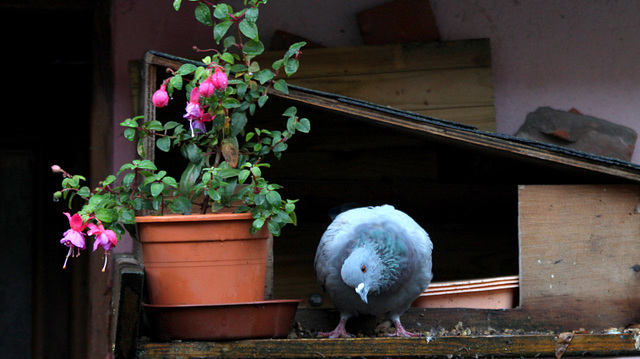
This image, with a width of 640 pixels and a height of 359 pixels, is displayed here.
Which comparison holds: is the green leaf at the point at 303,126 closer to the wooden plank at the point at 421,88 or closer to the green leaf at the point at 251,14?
the green leaf at the point at 251,14

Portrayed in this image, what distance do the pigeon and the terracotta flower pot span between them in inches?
11.3

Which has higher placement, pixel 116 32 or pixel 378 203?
pixel 116 32

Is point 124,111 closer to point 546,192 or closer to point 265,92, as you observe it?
point 265,92

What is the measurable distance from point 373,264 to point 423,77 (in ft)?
3.83

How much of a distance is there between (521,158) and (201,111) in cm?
88

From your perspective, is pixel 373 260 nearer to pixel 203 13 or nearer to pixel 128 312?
pixel 128 312

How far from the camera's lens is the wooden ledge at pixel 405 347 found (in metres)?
1.85

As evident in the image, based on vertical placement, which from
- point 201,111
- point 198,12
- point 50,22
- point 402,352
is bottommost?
point 402,352

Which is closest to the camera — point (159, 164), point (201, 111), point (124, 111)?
point (201, 111)

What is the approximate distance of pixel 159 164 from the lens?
2.80 metres

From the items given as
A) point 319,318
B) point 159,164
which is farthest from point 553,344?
point 159,164

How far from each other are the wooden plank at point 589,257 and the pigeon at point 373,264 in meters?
0.34

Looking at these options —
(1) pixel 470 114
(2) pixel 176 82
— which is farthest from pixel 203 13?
(1) pixel 470 114

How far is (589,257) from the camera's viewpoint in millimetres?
2326
